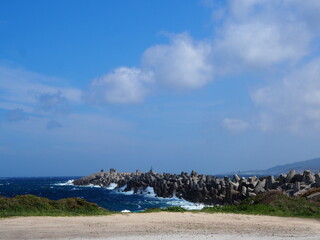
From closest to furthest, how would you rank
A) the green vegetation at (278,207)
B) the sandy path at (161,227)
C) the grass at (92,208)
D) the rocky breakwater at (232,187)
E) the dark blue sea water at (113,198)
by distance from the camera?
1. the sandy path at (161,227)
2. the grass at (92,208)
3. the green vegetation at (278,207)
4. the rocky breakwater at (232,187)
5. the dark blue sea water at (113,198)

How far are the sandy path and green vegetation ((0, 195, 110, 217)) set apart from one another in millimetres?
1490

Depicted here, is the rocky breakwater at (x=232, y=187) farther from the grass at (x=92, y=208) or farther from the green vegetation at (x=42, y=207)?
the green vegetation at (x=42, y=207)

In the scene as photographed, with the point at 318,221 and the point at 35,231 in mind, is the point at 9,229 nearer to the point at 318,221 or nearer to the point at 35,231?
the point at 35,231

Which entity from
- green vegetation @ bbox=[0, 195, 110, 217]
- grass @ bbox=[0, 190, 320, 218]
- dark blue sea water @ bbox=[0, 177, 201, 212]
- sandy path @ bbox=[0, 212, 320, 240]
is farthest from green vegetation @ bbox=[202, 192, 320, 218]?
dark blue sea water @ bbox=[0, 177, 201, 212]

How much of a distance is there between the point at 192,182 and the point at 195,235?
29.1 meters

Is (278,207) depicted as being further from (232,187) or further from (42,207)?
(232,187)

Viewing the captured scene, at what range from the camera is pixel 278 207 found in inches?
803

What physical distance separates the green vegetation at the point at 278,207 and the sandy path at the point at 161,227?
5.33ft

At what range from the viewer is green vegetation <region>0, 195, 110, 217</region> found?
59.2ft

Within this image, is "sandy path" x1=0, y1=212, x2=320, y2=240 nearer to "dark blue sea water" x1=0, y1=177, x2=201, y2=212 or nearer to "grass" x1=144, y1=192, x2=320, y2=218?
"grass" x1=144, y1=192, x2=320, y2=218

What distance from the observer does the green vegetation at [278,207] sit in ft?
63.5

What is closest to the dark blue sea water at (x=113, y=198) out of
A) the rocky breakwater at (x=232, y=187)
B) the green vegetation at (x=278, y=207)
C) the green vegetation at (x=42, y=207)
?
the rocky breakwater at (x=232, y=187)

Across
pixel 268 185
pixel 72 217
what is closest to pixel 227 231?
pixel 72 217

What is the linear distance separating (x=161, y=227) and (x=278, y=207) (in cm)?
828
